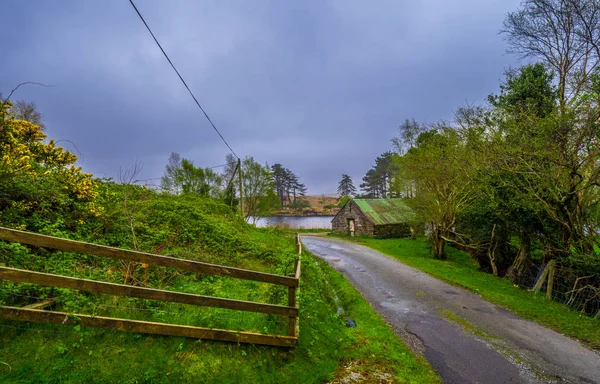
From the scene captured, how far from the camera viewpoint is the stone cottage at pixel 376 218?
92.8 feet

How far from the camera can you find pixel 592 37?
32.4 feet

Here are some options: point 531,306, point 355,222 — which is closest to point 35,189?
point 531,306

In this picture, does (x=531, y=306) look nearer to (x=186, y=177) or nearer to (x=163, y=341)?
(x=163, y=341)

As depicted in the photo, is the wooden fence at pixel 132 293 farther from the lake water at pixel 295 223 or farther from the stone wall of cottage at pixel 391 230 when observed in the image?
the lake water at pixel 295 223

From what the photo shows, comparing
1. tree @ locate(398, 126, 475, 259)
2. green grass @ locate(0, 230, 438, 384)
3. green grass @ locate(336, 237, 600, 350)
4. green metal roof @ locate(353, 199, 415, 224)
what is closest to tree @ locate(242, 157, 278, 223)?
green metal roof @ locate(353, 199, 415, 224)

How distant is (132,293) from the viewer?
136 inches

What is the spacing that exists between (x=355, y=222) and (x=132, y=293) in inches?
1120

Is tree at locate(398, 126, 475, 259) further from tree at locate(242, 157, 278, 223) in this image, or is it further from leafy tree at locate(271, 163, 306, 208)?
leafy tree at locate(271, 163, 306, 208)

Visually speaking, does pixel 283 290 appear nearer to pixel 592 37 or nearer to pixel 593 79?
pixel 593 79

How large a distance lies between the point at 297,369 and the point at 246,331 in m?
0.90

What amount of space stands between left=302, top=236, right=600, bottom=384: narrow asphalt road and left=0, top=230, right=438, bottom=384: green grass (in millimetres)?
665

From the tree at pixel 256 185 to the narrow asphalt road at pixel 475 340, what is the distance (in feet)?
83.8

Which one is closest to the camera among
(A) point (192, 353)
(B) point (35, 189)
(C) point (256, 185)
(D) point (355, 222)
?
Result: (A) point (192, 353)

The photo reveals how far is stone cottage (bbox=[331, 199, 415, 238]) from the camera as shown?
1114 inches
